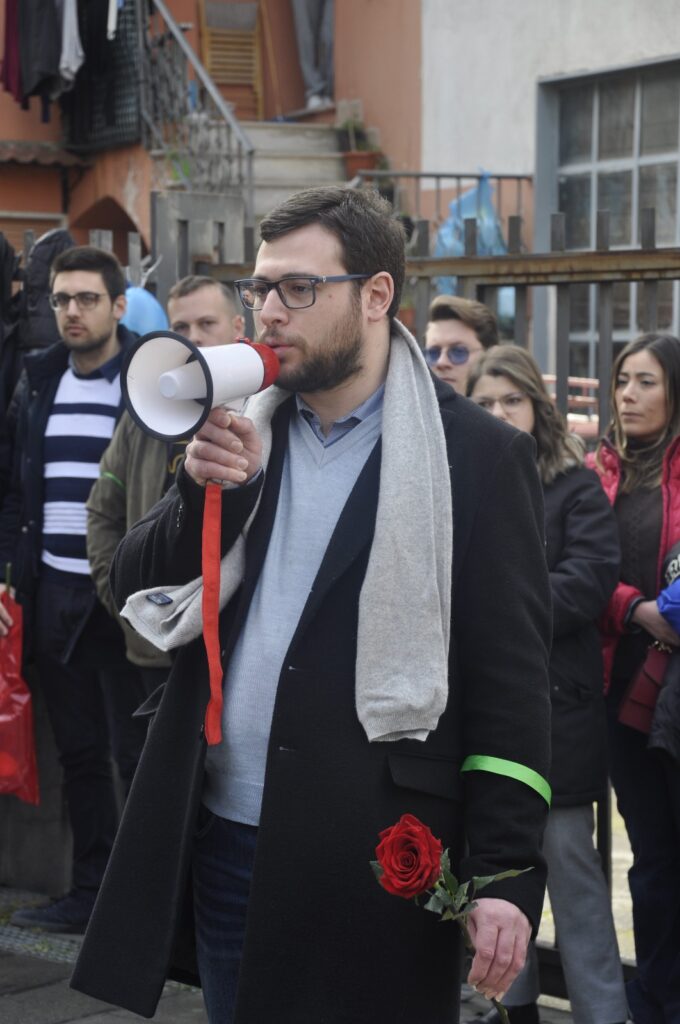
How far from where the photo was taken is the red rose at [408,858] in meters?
2.35

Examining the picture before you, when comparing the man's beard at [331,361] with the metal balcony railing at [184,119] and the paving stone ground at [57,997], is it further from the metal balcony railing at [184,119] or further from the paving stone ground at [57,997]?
the metal balcony railing at [184,119]

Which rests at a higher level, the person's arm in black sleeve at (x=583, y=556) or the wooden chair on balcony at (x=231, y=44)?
the wooden chair on balcony at (x=231, y=44)

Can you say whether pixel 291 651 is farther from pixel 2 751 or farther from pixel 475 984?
pixel 2 751

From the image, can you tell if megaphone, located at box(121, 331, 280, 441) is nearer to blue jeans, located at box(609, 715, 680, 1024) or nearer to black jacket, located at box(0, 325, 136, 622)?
blue jeans, located at box(609, 715, 680, 1024)

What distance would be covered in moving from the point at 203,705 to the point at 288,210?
0.85m

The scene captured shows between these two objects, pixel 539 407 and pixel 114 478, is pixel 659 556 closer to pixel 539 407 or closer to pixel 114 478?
pixel 539 407

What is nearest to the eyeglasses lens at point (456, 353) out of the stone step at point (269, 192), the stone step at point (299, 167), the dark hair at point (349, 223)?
the dark hair at point (349, 223)

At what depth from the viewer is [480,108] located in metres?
13.2

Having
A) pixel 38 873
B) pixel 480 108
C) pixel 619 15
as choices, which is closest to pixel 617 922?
pixel 38 873

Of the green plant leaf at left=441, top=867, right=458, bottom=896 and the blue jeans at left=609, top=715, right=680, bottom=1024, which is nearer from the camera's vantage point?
the green plant leaf at left=441, top=867, right=458, bottom=896

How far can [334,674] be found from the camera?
8.38 ft

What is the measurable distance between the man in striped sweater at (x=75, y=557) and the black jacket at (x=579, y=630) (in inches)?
63.7

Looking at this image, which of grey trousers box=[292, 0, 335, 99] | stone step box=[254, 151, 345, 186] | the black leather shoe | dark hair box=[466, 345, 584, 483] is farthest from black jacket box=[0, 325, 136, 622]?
grey trousers box=[292, 0, 335, 99]

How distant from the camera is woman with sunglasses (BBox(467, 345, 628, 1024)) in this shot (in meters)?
4.16
